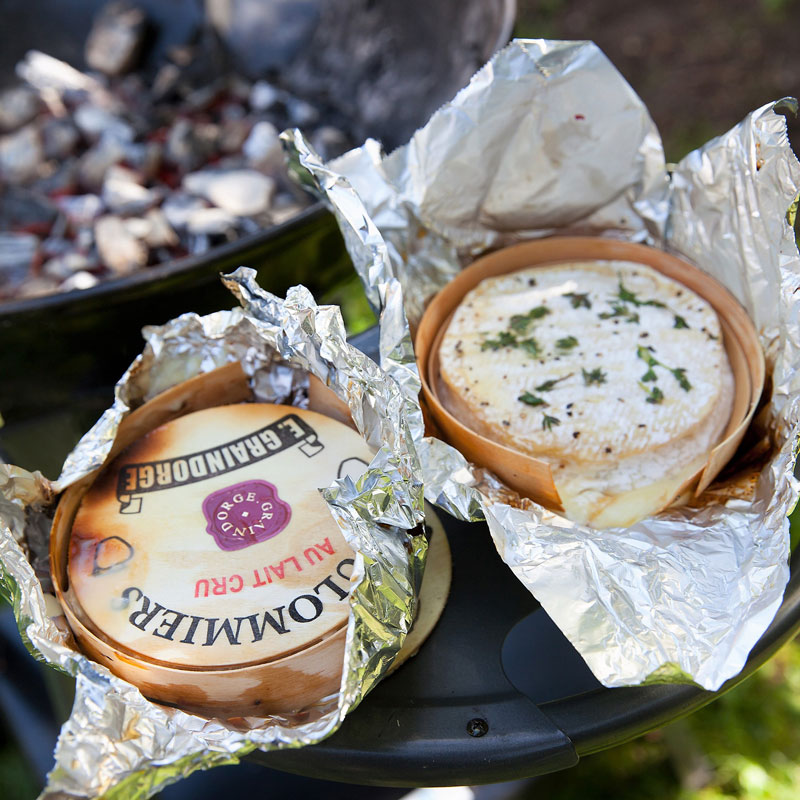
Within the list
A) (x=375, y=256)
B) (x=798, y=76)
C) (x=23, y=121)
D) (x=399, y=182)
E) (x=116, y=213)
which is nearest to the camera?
(x=375, y=256)

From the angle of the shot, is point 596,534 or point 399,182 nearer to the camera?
point 596,534

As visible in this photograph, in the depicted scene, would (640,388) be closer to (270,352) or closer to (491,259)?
(491,259)

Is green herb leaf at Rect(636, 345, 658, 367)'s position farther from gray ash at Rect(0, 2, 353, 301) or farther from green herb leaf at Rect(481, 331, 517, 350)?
gray ash at Rect(0, 2, 353, 301)

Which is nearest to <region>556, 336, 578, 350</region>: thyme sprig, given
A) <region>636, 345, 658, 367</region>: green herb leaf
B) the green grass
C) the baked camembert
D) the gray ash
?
the baked camembert

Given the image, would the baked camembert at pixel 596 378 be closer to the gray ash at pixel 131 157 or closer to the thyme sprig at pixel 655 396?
the thyme sprig at pixel 655 396

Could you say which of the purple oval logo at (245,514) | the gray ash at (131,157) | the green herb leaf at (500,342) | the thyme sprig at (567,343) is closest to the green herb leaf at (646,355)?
the thyme sprig at (567,343)

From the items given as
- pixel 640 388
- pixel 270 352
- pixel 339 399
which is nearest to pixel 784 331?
pixel 640 388

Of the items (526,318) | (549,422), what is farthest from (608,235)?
(549,422)

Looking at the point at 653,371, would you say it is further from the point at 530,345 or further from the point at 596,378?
the point at 530,345
